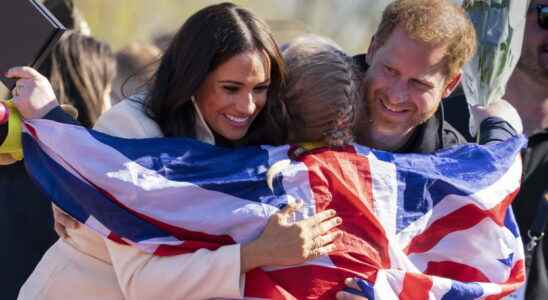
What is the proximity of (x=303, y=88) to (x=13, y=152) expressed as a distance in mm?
929

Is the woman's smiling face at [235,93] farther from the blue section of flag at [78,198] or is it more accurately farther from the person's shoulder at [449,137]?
the person's shoulder at [449,137]

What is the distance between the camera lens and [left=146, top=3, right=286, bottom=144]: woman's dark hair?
3686 millimetres

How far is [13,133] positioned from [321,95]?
948 millimetres

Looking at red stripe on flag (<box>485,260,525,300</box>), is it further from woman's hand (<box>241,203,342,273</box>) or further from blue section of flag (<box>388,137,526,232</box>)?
woman's hand (<box>241,203,342,273</box>)

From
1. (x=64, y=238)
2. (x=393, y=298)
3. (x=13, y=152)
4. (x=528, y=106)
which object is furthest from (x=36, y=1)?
(x=528, y=106)

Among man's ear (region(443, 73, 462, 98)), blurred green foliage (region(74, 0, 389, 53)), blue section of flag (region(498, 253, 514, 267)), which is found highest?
man's ear (region(443, 73, 462, 98))

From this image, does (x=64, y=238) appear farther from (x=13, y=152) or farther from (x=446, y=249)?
(x=446, y=249)

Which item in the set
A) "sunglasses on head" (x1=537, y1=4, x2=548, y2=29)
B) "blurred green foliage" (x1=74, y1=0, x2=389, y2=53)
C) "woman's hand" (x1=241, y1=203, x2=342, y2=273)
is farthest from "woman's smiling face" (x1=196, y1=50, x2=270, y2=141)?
"blurred green foliage" (x1=74, y1=0, x2=389, y2=53)

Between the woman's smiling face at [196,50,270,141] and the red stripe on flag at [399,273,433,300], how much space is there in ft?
2.30

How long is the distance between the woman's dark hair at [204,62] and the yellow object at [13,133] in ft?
1.33

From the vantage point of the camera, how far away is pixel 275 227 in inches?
137

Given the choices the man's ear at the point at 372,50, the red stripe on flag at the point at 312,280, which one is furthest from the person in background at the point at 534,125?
the red stripe on flag at the point at 312,280

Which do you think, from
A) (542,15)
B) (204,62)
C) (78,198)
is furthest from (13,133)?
(542,15)

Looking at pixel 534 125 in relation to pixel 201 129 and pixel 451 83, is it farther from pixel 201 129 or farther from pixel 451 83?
pixel 201 129
